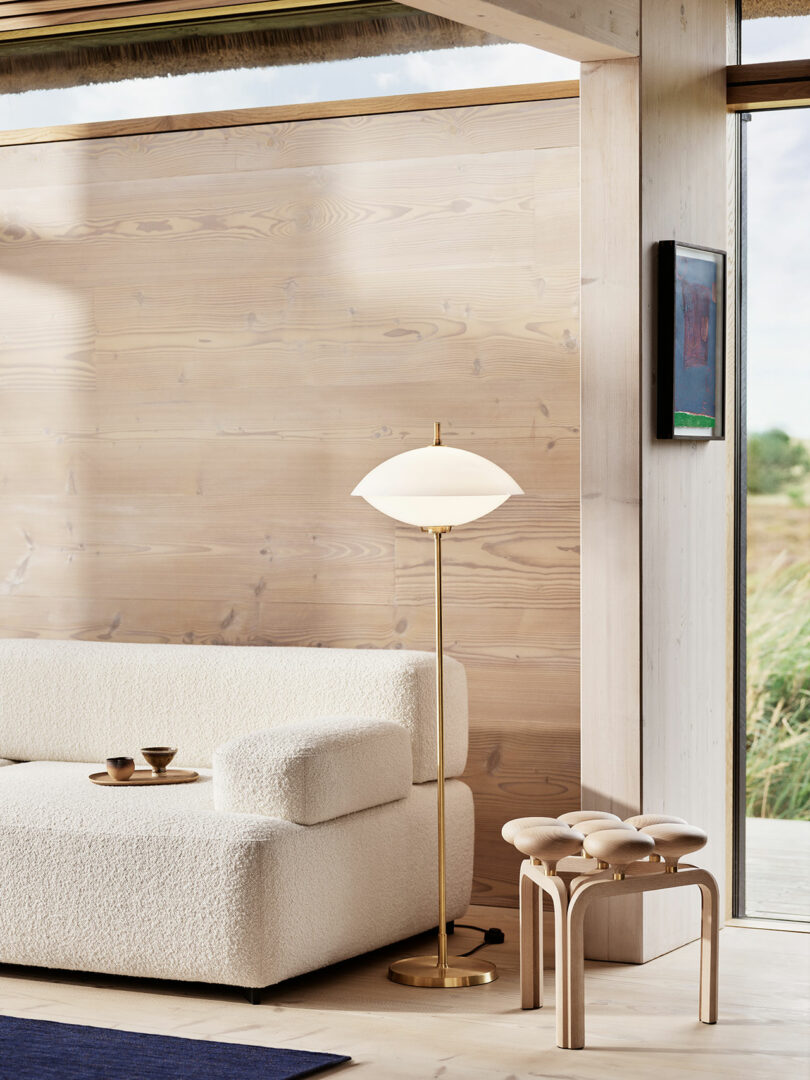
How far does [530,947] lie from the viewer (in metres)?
3.54

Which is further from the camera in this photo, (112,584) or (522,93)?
(112,584)

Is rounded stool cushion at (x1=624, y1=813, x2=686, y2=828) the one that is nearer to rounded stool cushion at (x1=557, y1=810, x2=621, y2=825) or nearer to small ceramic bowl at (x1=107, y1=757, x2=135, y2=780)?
rounded stool cushion at (x1=557, y1=810, x2=621, y2=825)

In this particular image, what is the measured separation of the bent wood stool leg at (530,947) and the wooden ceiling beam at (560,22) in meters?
1.95

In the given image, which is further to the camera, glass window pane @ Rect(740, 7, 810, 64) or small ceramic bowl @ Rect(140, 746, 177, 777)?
glass window pane @ Rect(740, 7, 810, 64)

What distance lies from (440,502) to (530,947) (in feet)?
3.58

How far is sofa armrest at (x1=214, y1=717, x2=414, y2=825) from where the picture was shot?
360cm

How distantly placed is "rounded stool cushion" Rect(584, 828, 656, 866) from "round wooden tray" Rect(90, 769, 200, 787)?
122 cm

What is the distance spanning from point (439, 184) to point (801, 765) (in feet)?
6.56

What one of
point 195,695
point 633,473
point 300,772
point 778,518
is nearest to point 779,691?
point 778,518

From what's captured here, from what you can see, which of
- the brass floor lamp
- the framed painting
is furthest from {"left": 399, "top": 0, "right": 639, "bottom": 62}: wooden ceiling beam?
the brass floor lamp

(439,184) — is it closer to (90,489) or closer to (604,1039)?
(90,489)

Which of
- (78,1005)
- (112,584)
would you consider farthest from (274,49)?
(78,1005)

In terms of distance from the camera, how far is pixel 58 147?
5.02 metres

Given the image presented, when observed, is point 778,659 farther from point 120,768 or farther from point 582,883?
point 120,768
